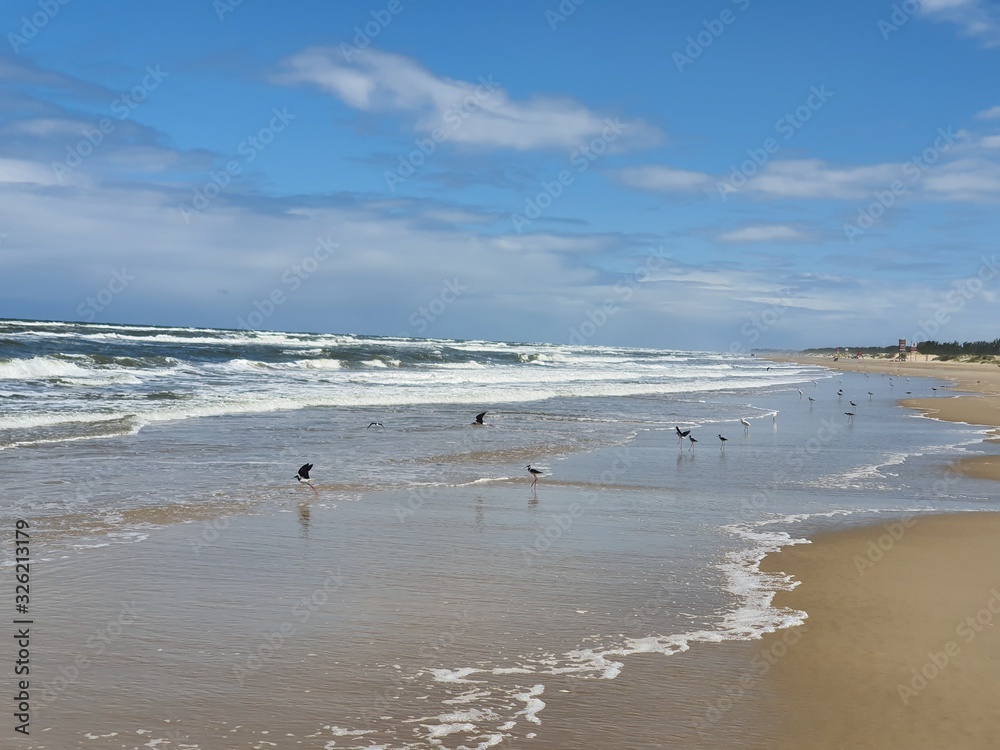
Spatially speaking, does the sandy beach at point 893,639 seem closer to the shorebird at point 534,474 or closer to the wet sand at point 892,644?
the wet sand at point 892,644

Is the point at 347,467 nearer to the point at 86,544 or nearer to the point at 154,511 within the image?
the point at 154,511

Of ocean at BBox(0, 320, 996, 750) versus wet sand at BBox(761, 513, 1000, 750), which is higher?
ocean at BBox(0, 320, 996, 750)

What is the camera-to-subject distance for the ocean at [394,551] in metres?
4.43

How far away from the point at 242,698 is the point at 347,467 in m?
8.04

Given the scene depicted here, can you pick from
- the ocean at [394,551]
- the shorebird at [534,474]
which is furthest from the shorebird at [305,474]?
the shorebird at [534,474]

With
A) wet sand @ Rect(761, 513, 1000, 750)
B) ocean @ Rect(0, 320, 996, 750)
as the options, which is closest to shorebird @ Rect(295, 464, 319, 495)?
ocean @ Rect(0, 320, 996, 750)

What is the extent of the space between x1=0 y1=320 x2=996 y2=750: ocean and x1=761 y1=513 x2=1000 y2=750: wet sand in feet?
1.29

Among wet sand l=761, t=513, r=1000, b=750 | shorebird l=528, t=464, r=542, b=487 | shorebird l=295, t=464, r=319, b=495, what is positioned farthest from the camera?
shorebird l=528, t=464, r=542, b=487

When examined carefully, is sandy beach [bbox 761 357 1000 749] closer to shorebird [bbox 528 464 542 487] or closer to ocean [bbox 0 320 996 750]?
ocean [bbox 0 320 996 750]

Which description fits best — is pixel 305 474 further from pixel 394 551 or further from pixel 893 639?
pixel 893 639

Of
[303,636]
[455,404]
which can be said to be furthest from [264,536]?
[455,404]

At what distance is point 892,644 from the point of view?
546cm

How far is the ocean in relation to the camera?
14.5 ft

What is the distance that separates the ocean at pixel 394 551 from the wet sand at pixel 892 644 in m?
0.39
